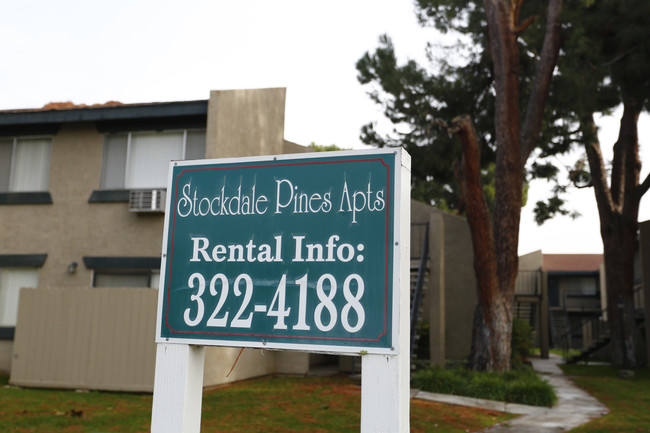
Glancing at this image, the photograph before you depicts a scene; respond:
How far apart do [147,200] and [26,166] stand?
361cm

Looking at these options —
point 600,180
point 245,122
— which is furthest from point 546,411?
point 600,180

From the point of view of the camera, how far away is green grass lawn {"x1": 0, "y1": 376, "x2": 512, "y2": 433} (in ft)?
26.6

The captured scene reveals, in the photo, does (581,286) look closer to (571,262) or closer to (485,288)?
(571,262)

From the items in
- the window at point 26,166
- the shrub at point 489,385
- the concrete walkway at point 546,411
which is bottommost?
the concrete walkway at point 546,411

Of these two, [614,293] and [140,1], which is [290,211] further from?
[614,293]

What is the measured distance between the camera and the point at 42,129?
571 inches

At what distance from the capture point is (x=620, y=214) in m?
20.1

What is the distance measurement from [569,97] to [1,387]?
44.9 ft

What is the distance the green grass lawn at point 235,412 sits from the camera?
319 inches

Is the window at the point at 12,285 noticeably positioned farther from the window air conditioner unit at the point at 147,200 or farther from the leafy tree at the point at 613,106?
the leafy tree at the point at 613,106

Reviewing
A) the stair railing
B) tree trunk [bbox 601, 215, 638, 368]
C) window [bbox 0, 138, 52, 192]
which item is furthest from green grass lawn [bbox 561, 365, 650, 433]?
window [bbox 0, 138, 52, 192]

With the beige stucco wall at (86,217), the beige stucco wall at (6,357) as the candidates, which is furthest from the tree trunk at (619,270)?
the beige stucco wall at (6,357)

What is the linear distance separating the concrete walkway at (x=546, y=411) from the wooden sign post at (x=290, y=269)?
583cm

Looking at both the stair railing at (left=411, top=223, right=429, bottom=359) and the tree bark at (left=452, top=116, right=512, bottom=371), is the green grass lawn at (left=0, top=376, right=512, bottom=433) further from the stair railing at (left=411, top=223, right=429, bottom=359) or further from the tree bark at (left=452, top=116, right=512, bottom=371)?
the tree bark at (left=452, top=116, right=512, bottom=371)
